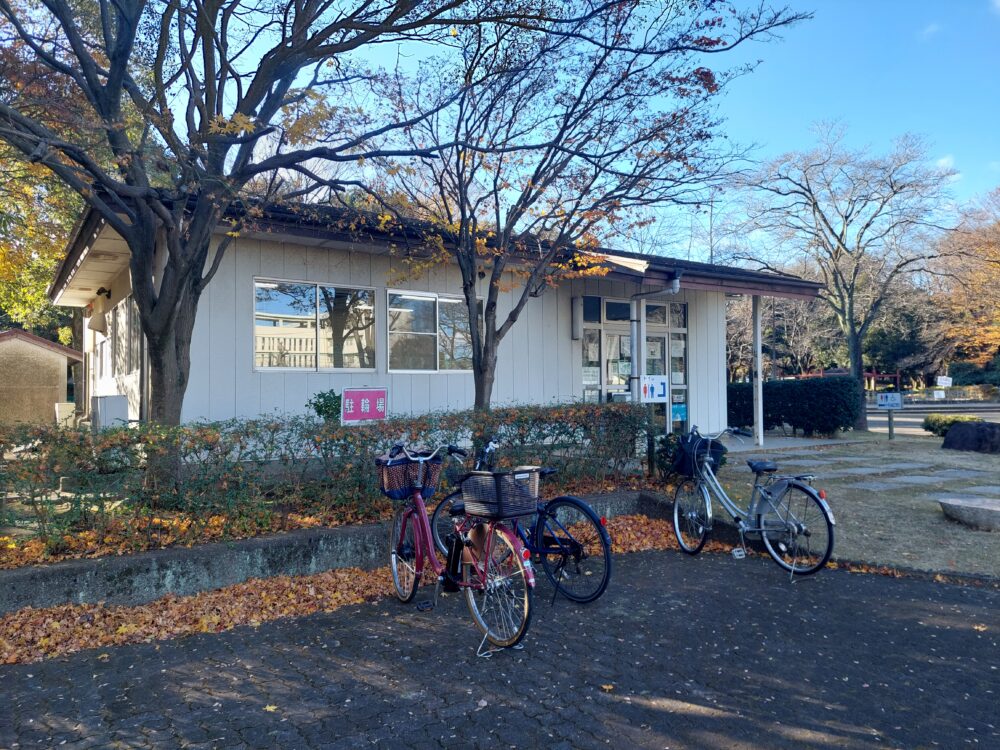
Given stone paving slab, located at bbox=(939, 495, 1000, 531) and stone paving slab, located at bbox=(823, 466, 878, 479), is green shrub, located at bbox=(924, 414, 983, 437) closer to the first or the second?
stone paving slab, located at bbox=(823, 466, 878, 479)

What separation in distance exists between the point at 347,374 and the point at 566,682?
22.5 feet

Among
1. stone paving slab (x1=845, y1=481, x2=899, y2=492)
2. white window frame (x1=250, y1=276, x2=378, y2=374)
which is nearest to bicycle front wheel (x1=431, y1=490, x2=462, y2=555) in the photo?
white window frame (x1=250, y1=276, x2=378, y2=374)

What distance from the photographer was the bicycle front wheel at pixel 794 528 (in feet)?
18.2

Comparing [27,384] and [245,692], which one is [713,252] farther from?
[245,692]

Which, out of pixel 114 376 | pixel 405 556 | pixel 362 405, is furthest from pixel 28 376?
pixel 405 556

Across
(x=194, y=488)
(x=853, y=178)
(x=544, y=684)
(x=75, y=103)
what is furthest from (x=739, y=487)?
(x=853, y=178)

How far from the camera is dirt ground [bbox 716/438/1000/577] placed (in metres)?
6.04

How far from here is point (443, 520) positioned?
5895mm

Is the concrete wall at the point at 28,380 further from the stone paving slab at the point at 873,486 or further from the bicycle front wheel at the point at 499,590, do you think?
the stone paving slab at the point at 873,486

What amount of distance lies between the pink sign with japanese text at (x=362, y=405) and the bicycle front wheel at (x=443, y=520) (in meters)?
1.78

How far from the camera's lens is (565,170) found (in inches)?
348

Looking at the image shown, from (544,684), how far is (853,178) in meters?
22.3

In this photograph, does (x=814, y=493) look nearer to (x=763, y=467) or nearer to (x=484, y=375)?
(x=763, y=467)

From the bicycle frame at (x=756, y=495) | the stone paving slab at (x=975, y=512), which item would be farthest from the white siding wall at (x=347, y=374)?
the stone paving slab at (x=975, y=512)
